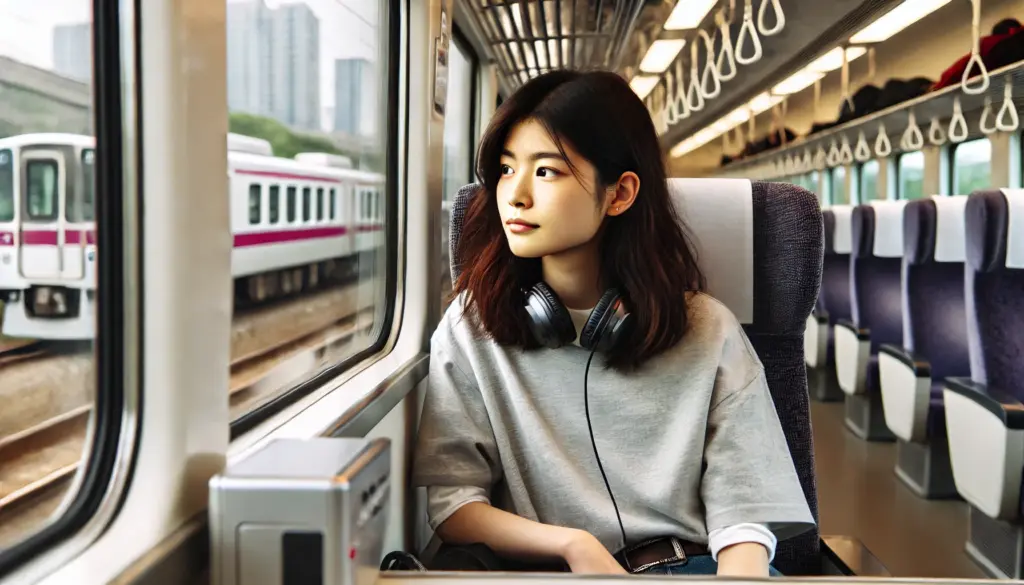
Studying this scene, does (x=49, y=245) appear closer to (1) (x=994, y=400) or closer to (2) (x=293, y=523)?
(2) (x=293, y=523)

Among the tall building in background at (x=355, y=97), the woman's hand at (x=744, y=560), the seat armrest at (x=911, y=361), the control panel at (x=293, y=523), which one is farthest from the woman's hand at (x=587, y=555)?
the seat armrest at (x=911, y=361)

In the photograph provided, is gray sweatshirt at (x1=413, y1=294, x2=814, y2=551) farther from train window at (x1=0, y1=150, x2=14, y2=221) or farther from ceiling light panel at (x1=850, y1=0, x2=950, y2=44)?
ceiling light panel at (x1=850, y1=0, x2=950, y2=44)

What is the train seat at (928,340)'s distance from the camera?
3.35 metres

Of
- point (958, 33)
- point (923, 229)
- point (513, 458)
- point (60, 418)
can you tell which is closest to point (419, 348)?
point (513, 458)

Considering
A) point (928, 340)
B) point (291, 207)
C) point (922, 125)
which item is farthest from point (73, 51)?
point (922, 125)

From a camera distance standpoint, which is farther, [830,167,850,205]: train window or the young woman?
[830,167,850,205]: train window

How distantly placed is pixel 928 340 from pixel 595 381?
107 inches

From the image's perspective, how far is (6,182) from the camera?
1120 mm

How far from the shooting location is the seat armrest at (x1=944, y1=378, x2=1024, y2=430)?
2.36 metres

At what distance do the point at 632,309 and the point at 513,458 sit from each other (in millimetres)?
302

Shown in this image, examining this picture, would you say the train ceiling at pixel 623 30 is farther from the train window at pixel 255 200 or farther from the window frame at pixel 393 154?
the train window at pixel 255 200

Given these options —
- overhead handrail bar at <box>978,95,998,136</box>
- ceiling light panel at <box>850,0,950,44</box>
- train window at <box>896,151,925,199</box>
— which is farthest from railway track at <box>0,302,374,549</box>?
train window at <box>896,151,925,199</box>

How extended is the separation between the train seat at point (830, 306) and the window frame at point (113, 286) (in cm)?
478

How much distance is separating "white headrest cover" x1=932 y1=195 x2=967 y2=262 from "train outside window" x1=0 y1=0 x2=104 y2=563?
3.17m
